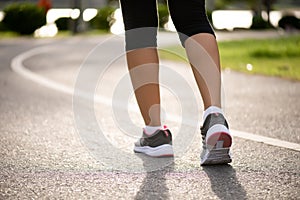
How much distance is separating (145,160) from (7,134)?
1.20 metres

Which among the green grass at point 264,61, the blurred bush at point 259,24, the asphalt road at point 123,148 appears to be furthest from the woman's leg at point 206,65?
the blurred bush at point 259,24

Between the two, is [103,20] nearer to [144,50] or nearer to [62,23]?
[62,23]

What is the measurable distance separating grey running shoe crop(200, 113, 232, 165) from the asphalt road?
0.05 metres

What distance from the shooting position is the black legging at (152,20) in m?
3.39

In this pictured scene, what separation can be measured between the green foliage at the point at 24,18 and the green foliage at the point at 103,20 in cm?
271

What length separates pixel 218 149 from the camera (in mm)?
3172

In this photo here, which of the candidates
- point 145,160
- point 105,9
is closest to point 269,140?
point 145,160

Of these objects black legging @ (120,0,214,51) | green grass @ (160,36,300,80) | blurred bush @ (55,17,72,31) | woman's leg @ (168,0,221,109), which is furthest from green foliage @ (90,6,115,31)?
woman's leg @ (168,0,221,109)

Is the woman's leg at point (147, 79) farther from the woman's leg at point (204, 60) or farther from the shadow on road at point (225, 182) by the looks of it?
the shadow on road at point (225, 182)

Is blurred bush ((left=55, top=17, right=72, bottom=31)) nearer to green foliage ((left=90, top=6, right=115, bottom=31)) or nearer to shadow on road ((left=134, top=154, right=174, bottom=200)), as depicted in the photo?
green foliage ((left=90, top=6, right=115, bottom=31))

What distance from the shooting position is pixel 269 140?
13.0 ft

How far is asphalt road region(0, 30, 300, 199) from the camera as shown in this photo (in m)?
2.86

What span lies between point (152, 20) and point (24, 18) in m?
20.2

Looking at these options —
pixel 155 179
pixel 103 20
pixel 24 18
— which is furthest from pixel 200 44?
pixel 103 20
